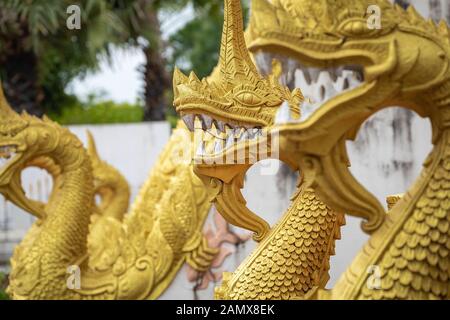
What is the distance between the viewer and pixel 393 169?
4875 millimetres

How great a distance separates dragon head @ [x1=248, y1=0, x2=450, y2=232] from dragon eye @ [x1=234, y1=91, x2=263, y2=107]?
3.05ft

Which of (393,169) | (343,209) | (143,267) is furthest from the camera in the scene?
(143,267)

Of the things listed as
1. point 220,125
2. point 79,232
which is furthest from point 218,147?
point 79,232

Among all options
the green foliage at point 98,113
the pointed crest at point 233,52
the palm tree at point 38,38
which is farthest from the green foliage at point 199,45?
the pointed crest at point 233,52

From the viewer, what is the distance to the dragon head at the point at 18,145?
16.3 ft

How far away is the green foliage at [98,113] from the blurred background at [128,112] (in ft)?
0.11

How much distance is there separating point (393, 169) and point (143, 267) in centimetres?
150

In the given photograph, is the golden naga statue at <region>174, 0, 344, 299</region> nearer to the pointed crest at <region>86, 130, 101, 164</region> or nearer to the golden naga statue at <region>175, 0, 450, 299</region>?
the golden naga statue at <region>175, 0, 450, 299</region>

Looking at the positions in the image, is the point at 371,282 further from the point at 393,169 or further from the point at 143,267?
the point at 143,267

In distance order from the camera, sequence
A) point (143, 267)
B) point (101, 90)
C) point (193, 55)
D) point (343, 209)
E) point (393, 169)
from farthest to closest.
Answer: point (193, 55), point (101, 90), point (143, 267), point (393, 169), point (343, 209)

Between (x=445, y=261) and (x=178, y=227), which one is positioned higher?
(x=445, y=261)

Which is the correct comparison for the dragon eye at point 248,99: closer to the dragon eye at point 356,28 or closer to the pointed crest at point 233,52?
the pointed crest at point 233,52

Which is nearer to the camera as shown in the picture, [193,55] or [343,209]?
[343,209]
